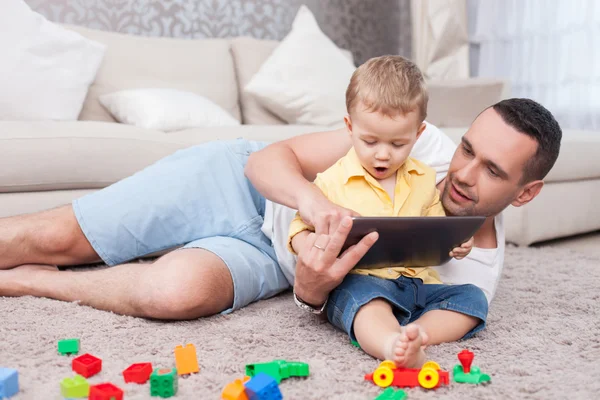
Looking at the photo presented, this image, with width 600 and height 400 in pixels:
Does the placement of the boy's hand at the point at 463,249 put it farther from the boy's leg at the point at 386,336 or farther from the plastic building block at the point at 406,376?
the plastic building block at the point at 406,376

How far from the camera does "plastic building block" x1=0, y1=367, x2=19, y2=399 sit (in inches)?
36.7

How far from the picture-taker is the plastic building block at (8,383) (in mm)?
931

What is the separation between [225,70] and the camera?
3.27 meters

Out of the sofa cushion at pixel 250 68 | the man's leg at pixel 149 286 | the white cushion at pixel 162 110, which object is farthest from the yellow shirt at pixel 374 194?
the sofa cushion at pixel 250 68

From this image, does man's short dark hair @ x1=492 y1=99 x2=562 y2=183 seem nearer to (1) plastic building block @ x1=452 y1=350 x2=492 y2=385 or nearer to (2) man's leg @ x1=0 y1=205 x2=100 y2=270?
(1) plastic building block @ x1=452 y1=350 x2=492 y2=385

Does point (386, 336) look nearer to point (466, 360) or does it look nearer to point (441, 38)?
point (466, 360)

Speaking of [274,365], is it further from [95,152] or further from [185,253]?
[95,152]

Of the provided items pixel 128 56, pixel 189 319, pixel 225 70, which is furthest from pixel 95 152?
pixel 225 70

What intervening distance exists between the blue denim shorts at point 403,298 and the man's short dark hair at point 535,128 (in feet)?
0.95

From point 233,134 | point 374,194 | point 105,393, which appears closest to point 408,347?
point 374,194

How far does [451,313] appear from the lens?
1268mm

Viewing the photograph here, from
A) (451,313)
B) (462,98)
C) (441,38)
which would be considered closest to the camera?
(451,313)

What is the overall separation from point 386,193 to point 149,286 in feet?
1.79

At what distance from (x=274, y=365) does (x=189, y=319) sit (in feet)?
1.29
